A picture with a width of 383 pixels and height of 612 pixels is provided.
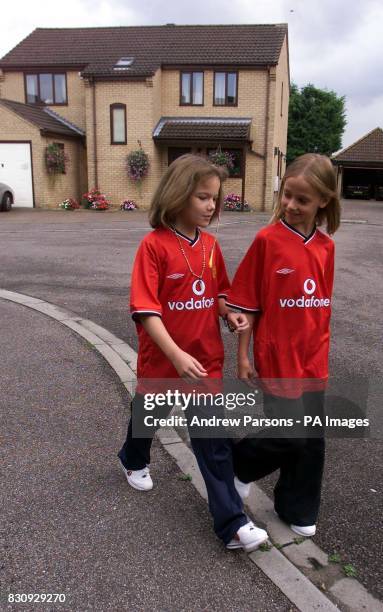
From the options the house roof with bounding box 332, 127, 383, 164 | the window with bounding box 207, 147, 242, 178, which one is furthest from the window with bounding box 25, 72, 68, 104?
the house roof with bounding box 332, 127, 383, 164

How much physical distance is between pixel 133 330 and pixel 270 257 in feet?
12.1

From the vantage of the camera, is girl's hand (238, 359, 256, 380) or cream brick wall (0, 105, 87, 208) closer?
girl's hand (238, 359, 256, 380)

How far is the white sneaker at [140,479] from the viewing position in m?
2.93

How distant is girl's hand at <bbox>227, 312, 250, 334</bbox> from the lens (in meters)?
2.39

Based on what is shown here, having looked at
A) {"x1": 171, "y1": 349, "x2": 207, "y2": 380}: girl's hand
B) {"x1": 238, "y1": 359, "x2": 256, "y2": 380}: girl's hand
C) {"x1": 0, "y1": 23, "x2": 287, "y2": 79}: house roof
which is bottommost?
{"x1": 238, "y1": 359, "x2": 256, "y2": 380}: girl's hand

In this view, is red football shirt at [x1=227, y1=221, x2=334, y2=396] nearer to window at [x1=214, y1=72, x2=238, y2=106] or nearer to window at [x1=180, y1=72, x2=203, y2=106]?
window at [x1=214, y1=72, x2=238, y2=106]

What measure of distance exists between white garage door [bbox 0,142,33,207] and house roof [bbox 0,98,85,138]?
1.10m

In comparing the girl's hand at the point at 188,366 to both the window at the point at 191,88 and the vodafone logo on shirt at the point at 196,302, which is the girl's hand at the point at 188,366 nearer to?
the vodafone logo on shirt at the point at 196,302

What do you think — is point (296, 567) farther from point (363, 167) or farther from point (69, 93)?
point (363, 167)

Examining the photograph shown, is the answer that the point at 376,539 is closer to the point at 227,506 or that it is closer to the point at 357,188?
the point at 227,506

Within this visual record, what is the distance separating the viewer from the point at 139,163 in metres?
23.9

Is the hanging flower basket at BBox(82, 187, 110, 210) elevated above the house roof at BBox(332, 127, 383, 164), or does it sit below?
below

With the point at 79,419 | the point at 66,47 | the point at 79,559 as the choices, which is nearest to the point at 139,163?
the point at 66,47

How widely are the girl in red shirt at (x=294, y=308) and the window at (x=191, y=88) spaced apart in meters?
23.9
